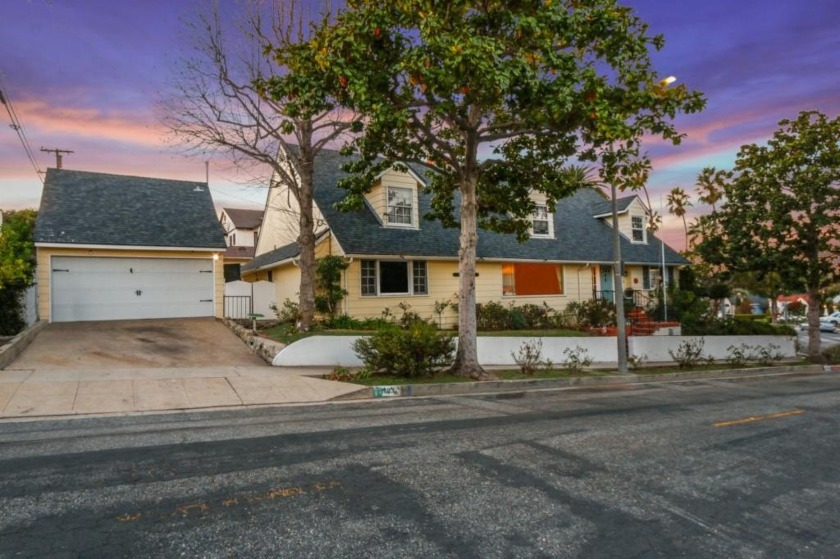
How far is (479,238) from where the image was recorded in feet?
80.2

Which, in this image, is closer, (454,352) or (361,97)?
(361,97)

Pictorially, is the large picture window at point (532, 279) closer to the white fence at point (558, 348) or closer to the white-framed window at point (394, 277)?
the white-framed window at point (394, 277)

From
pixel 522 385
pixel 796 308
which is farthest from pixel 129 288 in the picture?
pixel 796 308

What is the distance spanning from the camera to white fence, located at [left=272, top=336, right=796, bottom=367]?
14336 mm

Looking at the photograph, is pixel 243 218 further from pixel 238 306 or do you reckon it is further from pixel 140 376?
pixel 140 376

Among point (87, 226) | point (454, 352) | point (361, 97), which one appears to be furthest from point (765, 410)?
point (87, 226)

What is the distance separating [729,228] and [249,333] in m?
22.0

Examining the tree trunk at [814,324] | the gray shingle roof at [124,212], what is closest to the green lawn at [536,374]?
the tree trunk at [814,324]

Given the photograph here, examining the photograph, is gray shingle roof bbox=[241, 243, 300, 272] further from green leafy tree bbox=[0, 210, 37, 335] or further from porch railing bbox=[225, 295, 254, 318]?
green leafy tree bbox=[0, 210, 37, 335]

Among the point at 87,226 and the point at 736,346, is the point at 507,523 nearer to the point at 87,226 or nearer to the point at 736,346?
the point at 87,226

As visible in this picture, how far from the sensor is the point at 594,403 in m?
10.8

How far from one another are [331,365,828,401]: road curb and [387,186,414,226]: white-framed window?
10.9 metres

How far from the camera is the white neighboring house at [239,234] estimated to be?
133ft

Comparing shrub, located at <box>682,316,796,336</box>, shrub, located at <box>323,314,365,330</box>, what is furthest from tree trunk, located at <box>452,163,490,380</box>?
shrub, located at <box>682,316,796,336</box>
